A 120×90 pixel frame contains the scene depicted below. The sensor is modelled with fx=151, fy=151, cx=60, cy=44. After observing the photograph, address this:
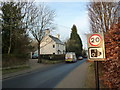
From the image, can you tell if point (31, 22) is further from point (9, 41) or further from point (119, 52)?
point (119, 52)

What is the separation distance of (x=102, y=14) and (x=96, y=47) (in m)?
11.0

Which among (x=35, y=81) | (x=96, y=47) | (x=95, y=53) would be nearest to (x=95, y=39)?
(x=96, y=47)

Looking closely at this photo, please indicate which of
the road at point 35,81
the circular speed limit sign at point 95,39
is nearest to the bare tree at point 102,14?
the road at point 35,81

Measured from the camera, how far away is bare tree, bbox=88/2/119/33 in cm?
1446


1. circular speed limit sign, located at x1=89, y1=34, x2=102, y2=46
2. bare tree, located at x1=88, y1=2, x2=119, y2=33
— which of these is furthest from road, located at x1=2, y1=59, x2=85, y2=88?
bare tree, located at x1=88, y1=2, x2=119, y2=33

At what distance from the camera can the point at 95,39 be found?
536 centimetres

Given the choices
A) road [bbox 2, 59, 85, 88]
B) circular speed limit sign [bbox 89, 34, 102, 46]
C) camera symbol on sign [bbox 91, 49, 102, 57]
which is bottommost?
road [bbox 2, 59, 85, 88]

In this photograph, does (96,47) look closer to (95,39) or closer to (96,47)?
(96,47)

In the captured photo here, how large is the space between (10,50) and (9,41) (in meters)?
1.53

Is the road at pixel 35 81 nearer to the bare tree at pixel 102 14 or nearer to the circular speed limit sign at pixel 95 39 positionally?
the circular speed limit sign at pixel 95 39

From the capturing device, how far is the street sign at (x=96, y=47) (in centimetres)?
521

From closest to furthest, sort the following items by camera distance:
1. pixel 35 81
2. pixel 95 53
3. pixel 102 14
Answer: pixel 95 53, pixel 35 81, pixel 102 14

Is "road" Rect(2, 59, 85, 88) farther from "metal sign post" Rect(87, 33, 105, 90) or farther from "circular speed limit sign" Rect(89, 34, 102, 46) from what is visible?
"circular speed limit sign" Rect(89, 34, 102, 46)

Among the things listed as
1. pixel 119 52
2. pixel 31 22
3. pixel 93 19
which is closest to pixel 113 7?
pixel 93 19
